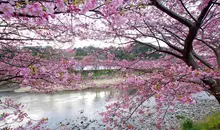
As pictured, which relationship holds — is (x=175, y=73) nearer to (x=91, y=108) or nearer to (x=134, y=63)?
(x=134, y=63)

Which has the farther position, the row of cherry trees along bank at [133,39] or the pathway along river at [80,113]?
the pathway along river at [80,113]

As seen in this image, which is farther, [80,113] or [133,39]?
[80,113]

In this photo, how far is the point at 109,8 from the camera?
4.40 ft

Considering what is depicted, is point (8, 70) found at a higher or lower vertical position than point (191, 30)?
lower

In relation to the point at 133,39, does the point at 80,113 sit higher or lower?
lower

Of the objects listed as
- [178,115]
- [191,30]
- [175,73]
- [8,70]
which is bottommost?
[178,115]

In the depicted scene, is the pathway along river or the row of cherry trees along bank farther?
the pathway along river

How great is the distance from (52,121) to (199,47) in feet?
20.8

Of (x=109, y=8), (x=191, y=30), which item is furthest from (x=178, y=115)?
(x=109, y=8)

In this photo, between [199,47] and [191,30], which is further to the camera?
[199,47]

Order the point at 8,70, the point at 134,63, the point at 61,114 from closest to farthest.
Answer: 1. the point at 8,70
2. the point at 134,63
3. the point at 61,114

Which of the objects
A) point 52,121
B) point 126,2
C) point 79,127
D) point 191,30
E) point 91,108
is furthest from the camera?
point 91,108

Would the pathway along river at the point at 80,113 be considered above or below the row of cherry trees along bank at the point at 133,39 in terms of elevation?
below

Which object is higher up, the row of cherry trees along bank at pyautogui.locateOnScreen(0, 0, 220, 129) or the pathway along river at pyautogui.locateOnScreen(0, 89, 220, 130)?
the row of cherry trees along bank at pyautogui.locateOnScreen(0, 0, 220, 129)
